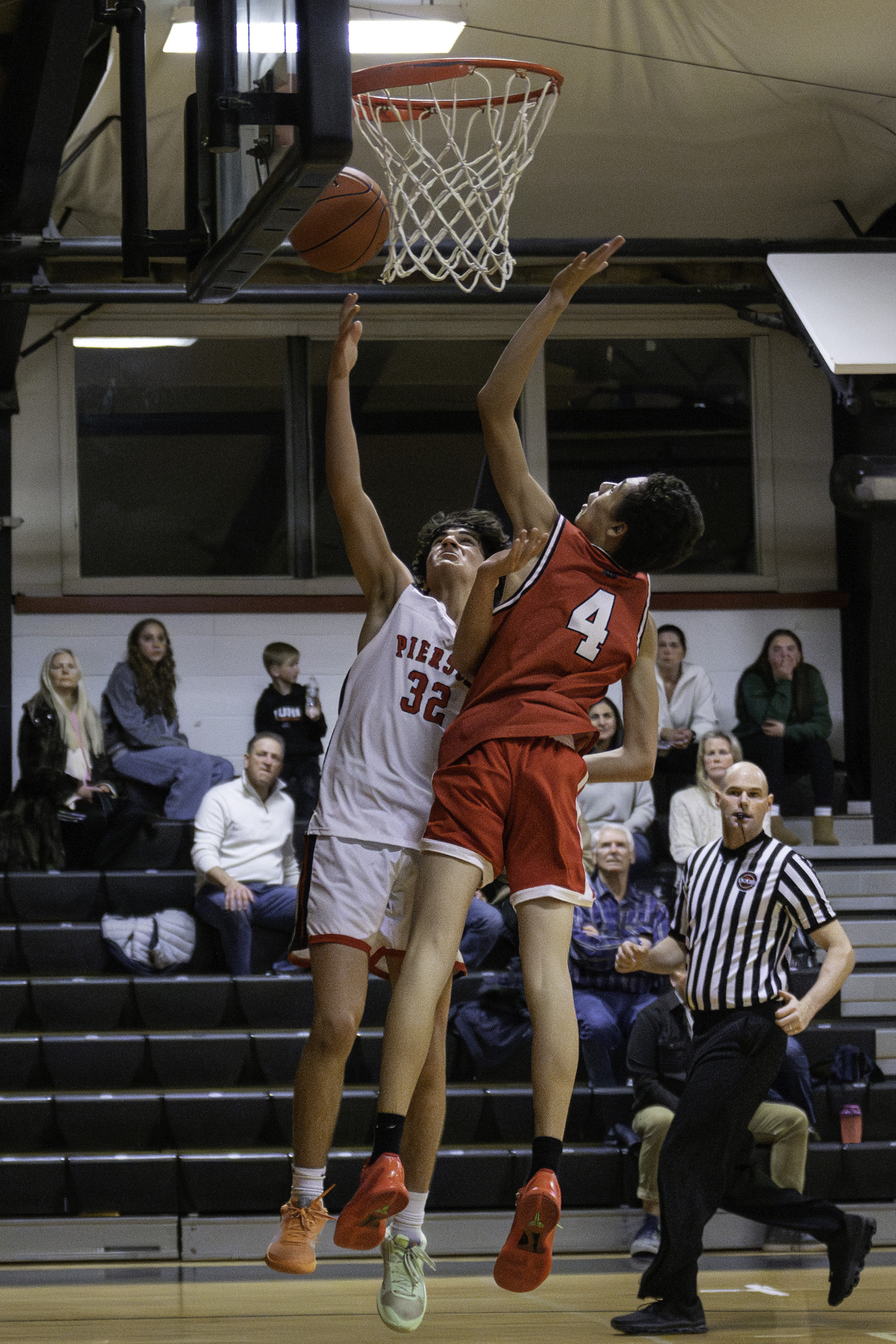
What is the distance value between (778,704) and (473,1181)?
14.9 ft

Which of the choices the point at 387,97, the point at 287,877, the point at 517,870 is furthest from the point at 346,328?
the point at 287,877

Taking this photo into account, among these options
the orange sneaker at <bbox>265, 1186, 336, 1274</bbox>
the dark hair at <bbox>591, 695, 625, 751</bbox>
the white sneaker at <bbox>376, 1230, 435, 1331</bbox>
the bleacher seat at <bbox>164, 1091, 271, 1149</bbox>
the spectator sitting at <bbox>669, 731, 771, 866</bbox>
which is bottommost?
the bleacher seat at <bbox>164, 1091, 271, 1149</bbox>

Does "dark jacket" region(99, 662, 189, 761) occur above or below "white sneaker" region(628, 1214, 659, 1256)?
above

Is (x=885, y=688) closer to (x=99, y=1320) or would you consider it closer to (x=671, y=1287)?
(x=671, y=1287)

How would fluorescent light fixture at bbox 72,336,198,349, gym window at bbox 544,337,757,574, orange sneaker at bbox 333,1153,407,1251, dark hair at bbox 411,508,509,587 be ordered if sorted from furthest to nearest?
gym window at bbox 544,337,757,574, fluorescent light fixture at bbox 72,336,198,349, dark hair at bbox 411,508,509,587, orange sneaker at bbox 333,1153,407,1251

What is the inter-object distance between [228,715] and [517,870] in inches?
298

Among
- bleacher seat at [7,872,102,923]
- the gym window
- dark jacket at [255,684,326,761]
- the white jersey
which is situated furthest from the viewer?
the gym window

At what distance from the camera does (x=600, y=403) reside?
1202 centimetres

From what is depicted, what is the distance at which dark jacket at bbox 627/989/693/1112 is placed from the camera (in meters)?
7.41

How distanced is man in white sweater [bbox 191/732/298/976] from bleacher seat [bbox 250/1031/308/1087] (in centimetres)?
62

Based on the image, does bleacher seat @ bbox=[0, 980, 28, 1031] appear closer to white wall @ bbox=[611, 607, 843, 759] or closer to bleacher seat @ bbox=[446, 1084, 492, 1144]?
bleacher seat @ bbox=[446, 1084, 492, 1144]

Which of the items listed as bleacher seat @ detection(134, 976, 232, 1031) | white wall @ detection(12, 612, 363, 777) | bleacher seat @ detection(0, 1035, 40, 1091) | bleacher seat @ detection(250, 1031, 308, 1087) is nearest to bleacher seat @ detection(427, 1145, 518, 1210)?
bleacher seat @ detection(250, 1031, 308, 1087)

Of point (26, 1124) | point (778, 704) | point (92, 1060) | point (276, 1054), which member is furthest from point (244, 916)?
point (778, 704)

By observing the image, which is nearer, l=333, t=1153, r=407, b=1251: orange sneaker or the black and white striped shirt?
l=333, t=1153, r=407, b=1251: orange sneaker
